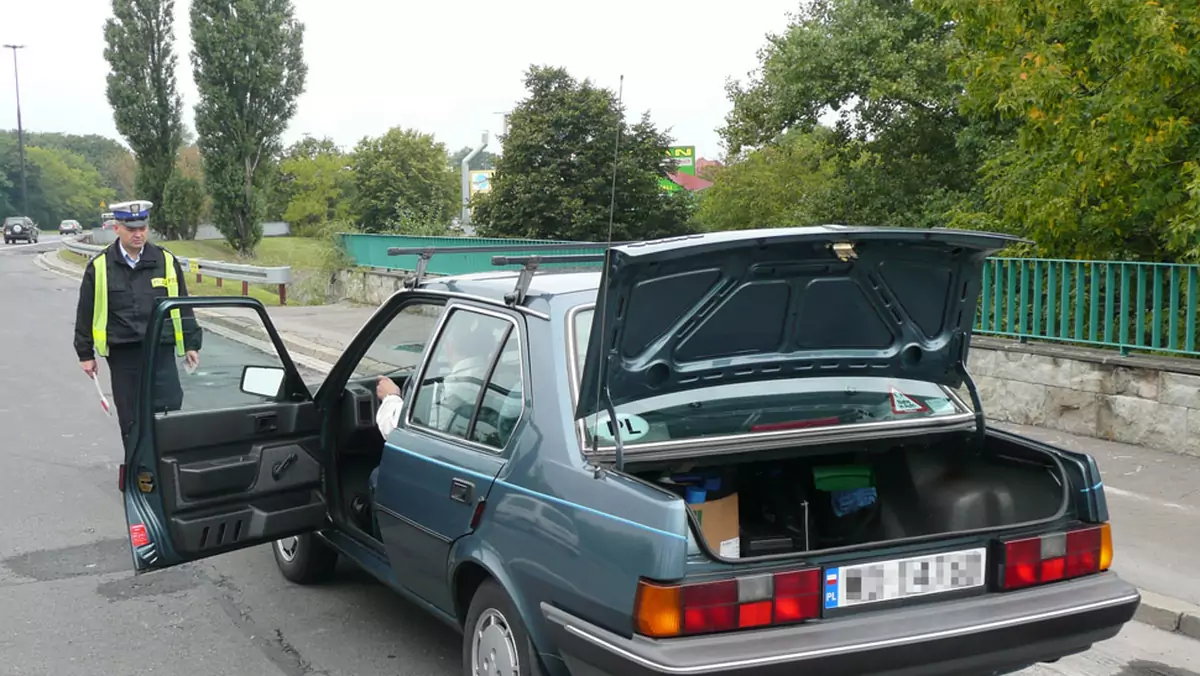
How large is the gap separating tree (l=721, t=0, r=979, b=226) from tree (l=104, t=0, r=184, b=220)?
2948 cm

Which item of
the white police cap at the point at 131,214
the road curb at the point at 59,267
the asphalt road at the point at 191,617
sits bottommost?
Result: the asphalt road at the point at 191,617

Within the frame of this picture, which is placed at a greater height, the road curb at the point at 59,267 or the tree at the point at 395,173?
the tree at the point at 395,173

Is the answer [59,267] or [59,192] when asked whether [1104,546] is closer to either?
[59,267]

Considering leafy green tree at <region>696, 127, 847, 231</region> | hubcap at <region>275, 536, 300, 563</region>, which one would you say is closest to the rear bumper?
hubcap at <region>275, 536, 300, 563</region>

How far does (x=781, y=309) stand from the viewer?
11.9 ft

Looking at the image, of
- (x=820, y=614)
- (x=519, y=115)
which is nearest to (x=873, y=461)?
(x=820, y=614)

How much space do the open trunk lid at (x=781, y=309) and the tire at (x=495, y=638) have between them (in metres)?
0.72

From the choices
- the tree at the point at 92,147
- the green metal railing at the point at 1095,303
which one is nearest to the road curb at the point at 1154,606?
the green metal railing at the point at 1095,303

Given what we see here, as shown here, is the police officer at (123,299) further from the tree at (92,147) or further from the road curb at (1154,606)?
the tree at (92,147)

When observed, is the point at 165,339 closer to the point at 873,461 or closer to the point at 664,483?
the point at 664,483

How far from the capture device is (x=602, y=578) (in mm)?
3043

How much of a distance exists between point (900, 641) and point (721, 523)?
3.12ft

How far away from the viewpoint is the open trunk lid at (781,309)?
10.7ft

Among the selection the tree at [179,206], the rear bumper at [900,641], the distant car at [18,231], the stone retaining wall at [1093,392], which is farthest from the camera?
the distant car at [18,231]
